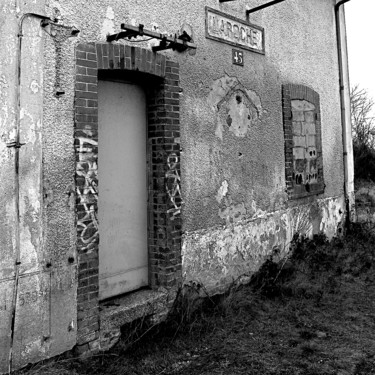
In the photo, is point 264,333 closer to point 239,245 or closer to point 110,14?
point 239,245

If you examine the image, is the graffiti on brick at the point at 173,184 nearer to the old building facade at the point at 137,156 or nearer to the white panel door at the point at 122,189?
the old building facade at the point at 137,156

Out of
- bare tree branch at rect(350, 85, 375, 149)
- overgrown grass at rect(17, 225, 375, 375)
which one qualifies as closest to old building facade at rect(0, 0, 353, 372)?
overgrown grass at rect(17, 225, 375, 375)

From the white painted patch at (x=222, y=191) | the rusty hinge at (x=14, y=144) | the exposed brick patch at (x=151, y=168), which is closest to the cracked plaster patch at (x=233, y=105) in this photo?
the white painted patch at (x=222, y=191)

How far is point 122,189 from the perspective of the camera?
471 centimetres

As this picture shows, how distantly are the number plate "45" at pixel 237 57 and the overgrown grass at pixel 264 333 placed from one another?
9.41 feet

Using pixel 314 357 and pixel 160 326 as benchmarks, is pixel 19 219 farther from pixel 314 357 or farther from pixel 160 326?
pixel 314 357

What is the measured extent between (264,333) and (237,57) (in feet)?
11.6

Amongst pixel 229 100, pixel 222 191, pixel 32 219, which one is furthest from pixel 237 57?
pixel 32 219

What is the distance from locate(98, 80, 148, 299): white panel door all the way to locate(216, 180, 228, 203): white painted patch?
3.60 ft

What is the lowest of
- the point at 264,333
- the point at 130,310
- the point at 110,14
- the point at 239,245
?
the point at 264,333

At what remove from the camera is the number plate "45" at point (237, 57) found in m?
5.97

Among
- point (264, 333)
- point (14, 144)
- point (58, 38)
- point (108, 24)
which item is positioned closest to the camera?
point (14, 144)

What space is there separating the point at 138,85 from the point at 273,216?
9.79ft

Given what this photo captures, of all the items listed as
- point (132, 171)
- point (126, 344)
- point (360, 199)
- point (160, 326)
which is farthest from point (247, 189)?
point (360, 199)
